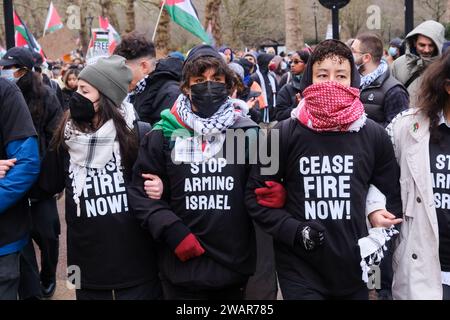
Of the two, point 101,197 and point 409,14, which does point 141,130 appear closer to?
point 101,197

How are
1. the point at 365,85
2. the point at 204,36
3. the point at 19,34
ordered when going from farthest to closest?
the point at 19,34 → the point at 204,36 → the point at 365,85

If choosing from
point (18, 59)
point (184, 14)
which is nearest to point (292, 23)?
point (184, 14)

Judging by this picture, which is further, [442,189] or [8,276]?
[8,276]

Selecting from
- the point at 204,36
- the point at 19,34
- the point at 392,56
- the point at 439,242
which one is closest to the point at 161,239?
the point at 439,242

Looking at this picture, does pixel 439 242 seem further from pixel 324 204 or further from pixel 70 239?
pixel 70 239

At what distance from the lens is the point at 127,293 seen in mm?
3154

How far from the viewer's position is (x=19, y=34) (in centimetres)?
1078

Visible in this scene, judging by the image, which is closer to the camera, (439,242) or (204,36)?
(439,242)

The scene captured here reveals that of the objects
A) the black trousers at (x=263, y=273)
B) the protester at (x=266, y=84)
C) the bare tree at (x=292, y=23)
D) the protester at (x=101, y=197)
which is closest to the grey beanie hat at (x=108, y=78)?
the protester at (x=101, y=197)

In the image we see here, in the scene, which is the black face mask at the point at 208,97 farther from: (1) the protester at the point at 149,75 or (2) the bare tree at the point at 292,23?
(2) the bare tree at the point at 292,23

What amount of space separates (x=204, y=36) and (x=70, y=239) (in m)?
3.55

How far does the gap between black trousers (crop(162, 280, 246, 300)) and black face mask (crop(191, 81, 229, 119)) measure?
0.88 metres

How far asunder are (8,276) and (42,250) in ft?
5.07

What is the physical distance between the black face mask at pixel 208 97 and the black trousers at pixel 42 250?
6.10ft
